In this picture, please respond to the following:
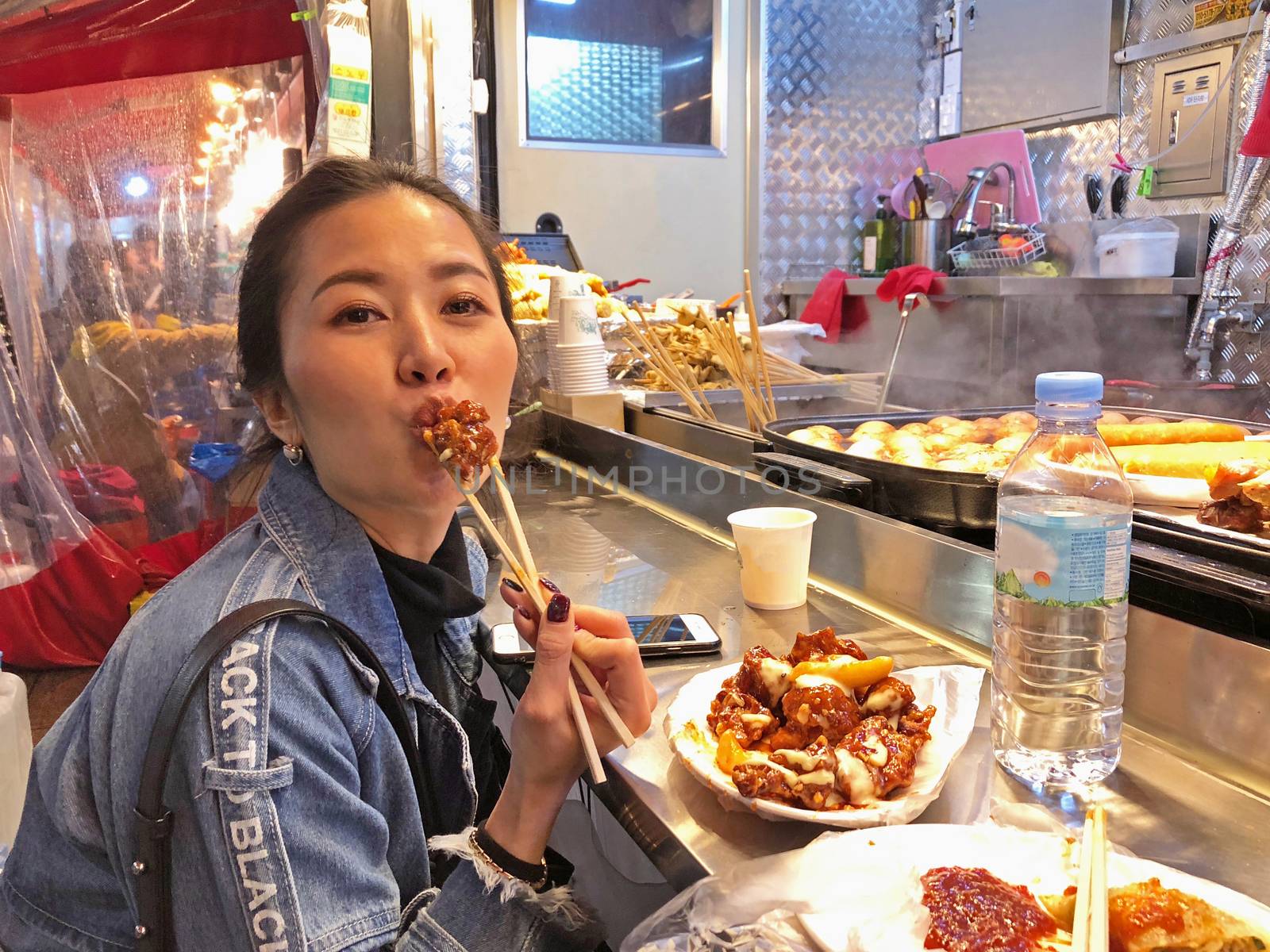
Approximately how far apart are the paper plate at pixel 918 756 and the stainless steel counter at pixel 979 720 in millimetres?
40

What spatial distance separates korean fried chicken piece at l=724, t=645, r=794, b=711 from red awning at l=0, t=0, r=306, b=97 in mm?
3492

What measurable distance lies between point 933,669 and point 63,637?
3568mm

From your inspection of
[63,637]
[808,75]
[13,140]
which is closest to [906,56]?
[808,75]

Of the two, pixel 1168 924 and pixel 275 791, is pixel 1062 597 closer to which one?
pixel 1168 924

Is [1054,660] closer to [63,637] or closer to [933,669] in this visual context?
[933,669]

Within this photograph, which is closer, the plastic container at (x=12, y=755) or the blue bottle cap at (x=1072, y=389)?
the blue bottle cap at (x=1072, y=389)

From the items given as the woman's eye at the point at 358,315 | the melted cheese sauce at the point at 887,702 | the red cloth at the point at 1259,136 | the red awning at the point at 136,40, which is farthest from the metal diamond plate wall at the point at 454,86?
the red cloth at the point at 1259,136

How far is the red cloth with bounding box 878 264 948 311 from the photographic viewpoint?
5066mm

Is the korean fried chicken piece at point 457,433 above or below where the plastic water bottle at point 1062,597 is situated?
above

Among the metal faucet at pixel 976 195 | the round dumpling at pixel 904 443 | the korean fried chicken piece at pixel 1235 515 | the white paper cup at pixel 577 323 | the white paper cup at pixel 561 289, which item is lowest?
the korean fried chicken piece at pixel 1235 515

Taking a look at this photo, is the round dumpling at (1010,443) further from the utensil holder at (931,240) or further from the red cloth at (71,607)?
the utensil holder at (931,240)

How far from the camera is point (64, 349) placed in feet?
12.1

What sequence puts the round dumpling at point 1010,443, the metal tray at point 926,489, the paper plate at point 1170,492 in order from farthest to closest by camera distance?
the round dumpling at point 1010,443
the metal tray at point 926,489
the paper plate at point 1170,492

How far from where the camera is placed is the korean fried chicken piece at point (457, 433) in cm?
105
